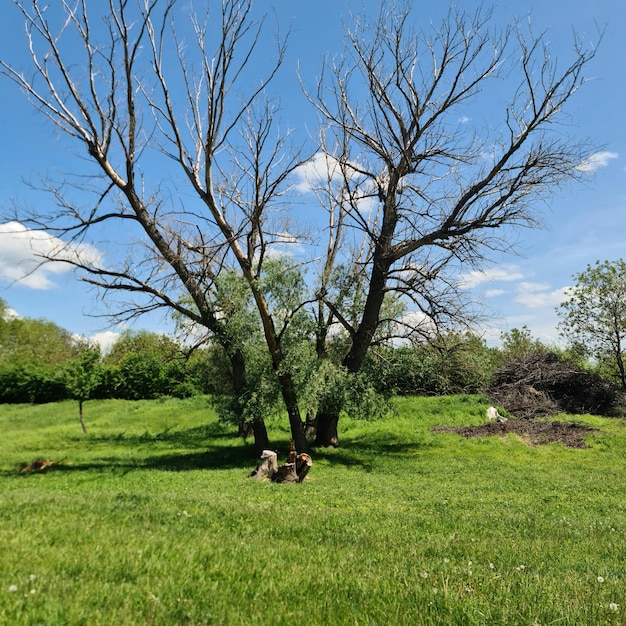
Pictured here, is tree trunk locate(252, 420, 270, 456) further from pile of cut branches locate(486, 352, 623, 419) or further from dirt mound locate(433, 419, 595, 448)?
pile of cut branches locate(486, 352, 623, 419)

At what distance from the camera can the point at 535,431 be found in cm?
2102

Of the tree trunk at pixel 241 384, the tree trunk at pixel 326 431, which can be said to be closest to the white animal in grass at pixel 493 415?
the tree trunk at pixel 326 431

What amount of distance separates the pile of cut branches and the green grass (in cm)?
1349

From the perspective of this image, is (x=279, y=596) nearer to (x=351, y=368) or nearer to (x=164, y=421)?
(x=351, y=368)

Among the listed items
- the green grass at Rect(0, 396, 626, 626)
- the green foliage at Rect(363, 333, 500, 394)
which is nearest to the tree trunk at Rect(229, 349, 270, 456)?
the green grass at Rect(0, 396, 626, 626)

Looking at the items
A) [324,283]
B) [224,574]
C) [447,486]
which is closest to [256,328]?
[324,283]

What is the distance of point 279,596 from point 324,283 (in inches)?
565

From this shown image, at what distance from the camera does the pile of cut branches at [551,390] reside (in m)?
27.0

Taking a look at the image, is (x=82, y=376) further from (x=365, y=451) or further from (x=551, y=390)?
(x=551, y=390)

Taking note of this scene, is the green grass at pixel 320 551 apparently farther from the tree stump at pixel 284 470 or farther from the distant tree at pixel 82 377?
the distant tree at pixel 82 377

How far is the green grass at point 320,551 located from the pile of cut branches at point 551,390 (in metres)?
13.5

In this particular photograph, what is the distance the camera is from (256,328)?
16.7m

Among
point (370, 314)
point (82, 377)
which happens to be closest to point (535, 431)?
point (370, 314)

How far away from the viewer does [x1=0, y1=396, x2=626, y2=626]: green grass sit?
3.29 m
